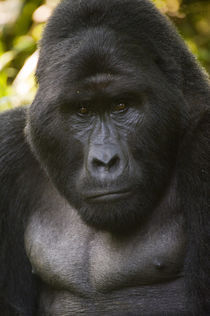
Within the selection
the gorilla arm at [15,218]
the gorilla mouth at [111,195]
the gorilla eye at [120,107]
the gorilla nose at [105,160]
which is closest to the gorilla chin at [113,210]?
the gorilla mouth at [111,195]

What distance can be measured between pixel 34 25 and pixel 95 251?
17.0ft

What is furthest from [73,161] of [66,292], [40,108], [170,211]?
[66,292]

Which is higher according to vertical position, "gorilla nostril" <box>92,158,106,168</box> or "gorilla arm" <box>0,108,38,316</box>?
"gorilla nostril" <box>92,158,106,168</box>

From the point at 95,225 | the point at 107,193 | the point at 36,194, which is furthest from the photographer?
the point at 36,194

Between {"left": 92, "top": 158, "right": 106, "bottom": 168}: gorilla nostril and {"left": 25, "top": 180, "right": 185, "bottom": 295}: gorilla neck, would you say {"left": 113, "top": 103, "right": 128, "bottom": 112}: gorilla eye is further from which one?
{"left": 25, "top": 180, "right": 185, "bottom": 295}: gorilla neck

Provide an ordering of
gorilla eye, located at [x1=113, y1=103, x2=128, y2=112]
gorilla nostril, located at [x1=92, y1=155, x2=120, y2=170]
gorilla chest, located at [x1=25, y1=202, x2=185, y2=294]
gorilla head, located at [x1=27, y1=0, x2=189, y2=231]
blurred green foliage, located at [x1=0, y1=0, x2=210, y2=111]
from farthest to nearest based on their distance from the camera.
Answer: blurred green foliage, located at [x1=0, y1=0, x2=210, y2=111] → gorilla chest, located at [x1=25, y1=202, x2=185, y2=294] → gorilla eye, located at [x1=113, y1=103, x2=128, y2=112] → gorilla head, located at [x1=27, y1=0, x2=189, y2=231] → gorilla nostril, located at [x1=92, y1=155, x2=120, y2=170]

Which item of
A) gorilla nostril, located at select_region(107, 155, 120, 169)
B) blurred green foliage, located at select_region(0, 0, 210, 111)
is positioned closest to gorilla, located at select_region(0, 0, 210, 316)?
gorilla nostril, located at select_region(107, 155, 120, 169)

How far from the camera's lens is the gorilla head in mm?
3439

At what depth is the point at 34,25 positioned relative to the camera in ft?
27.7

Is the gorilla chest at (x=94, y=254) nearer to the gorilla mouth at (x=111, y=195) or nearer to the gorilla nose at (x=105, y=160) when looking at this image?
the gorilla mouth at (x=111, y=195)

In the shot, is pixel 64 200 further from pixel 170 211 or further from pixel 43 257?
pixel 170 211

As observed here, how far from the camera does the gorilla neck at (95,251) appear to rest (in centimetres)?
374

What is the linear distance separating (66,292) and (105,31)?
5.54 feet

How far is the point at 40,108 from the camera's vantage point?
3742 millimetres
